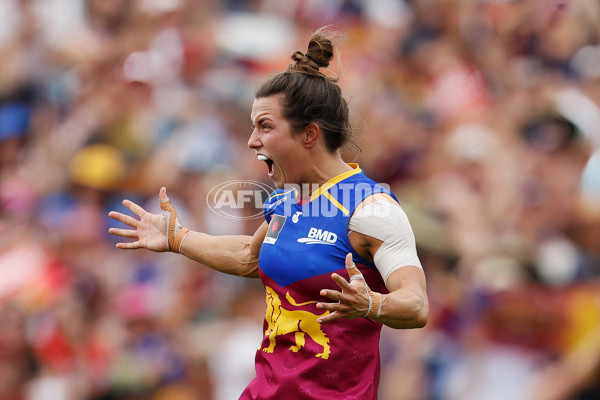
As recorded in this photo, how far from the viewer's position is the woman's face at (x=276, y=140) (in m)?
3.16

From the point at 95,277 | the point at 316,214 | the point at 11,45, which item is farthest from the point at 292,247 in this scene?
the point at 11,45

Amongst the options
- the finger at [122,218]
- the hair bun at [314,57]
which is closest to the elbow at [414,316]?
the hair bun at [314,57]

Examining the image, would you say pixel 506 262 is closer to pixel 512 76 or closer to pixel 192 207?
pixel 512 76

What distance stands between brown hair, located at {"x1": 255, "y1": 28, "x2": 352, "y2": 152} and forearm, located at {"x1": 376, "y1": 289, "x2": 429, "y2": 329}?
83 centimetres

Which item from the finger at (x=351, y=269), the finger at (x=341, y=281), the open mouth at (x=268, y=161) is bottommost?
the finger at (x=341, y=281)

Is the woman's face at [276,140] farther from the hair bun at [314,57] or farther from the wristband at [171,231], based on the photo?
the wristband at [171,231]

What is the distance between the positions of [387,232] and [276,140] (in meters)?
0.66

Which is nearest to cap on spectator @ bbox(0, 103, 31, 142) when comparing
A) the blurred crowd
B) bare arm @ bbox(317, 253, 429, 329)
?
the blurred crowd

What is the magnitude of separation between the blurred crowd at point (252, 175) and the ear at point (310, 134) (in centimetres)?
296

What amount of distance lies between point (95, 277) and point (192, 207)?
1011mm

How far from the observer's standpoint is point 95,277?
254 inches

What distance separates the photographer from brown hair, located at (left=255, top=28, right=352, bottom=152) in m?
3.16

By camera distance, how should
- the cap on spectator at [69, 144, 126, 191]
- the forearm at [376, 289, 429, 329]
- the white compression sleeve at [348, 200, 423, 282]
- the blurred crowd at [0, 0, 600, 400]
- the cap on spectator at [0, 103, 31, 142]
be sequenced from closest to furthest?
the forearm at [376, 289, 429, 329]
the white compression sleeve at [348, 200, 423, 282]
the blurred crowd at [0, 0, 600, 400]
the cap on spectator at [69, 144, 126, 191]
the cap on spectator at [0, 103, 31, 142]

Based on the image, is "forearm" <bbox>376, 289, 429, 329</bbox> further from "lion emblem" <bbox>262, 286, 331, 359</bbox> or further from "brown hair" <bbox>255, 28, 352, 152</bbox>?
"brown hair" <bbox>255, 28, 352, 152</bbox>
